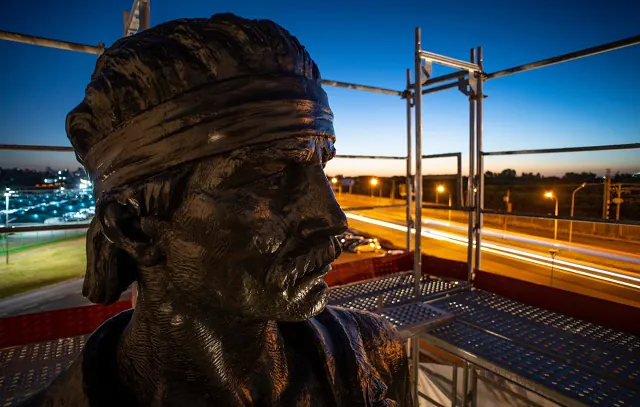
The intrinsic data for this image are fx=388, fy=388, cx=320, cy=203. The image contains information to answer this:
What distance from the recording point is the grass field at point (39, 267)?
13.6 metres

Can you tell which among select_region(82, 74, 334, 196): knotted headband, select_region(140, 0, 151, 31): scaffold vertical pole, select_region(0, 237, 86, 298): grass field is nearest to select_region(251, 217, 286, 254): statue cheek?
select_region(82, 74, 334, 196): knotted headband

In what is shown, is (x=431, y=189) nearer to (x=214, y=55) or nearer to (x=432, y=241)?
(x=432, y=241)

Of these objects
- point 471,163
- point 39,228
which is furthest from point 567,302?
point 39,228

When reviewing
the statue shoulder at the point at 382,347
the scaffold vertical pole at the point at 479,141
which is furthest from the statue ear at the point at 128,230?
the scaffold vertical pole at the point at 479,141

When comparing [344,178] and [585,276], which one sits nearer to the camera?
[344,178]

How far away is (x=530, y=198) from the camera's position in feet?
146

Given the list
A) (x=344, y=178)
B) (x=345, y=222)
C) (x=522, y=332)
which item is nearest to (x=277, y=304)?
(x=345, y=222)

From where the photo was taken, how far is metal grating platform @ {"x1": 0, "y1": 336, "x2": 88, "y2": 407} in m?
2.27

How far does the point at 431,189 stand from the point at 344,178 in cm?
4820

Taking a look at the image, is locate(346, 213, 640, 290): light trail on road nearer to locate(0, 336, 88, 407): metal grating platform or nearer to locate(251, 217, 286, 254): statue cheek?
locate(0, 336, 88, 407): metal grating platform

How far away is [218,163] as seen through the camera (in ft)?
2.75

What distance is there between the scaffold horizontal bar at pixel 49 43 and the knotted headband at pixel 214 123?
8.42 ft

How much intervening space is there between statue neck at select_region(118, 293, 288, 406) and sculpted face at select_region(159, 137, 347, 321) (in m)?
0.10

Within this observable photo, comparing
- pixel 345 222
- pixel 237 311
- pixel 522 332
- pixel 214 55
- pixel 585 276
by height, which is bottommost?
pixel 585 276
